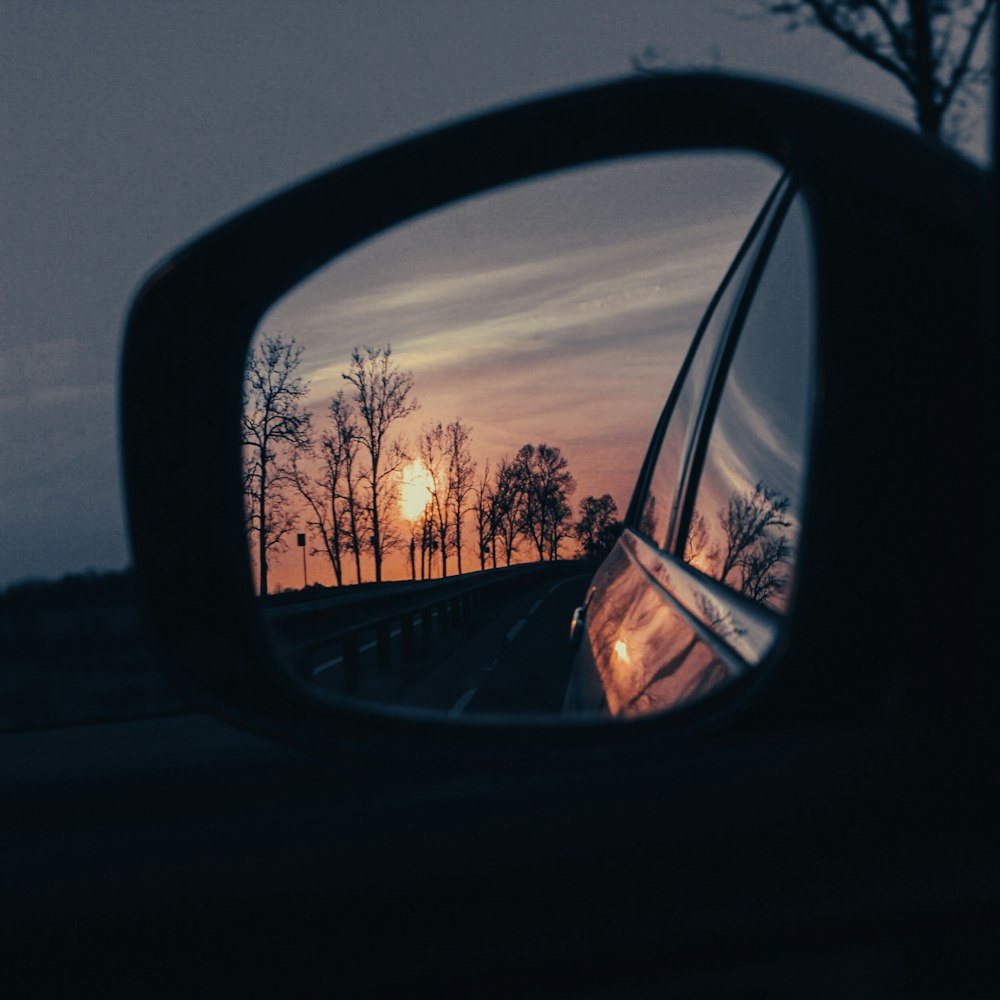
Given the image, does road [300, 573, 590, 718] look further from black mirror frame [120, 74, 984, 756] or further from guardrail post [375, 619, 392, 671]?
black mirror frame [120, 74, 984, 756]

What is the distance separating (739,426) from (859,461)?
0.99 metres

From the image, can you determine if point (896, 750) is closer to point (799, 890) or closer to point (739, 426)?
point (799, 890)

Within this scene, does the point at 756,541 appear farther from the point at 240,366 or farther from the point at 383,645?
the point at 383,645

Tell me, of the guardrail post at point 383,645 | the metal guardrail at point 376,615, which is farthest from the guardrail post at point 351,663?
the guardrail post at point 383,645

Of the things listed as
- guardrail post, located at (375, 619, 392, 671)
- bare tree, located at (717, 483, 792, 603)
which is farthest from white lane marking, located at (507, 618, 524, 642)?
bare tree, located at (717, 483, 792, 603)

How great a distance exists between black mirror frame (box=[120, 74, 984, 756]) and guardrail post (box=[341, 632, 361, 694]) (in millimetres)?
355

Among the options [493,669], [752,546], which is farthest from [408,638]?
[752,546]

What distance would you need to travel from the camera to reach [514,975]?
7.07 ft

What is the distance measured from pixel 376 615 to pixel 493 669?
975 millimetres

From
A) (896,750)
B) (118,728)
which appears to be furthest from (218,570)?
(118,728)

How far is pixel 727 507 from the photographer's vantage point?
2479 mm

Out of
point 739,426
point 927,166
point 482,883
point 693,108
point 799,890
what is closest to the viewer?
point 927,166

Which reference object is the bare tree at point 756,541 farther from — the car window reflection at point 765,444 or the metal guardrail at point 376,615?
the metal guardrail at point 376,615

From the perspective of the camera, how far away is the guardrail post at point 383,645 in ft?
12.3
